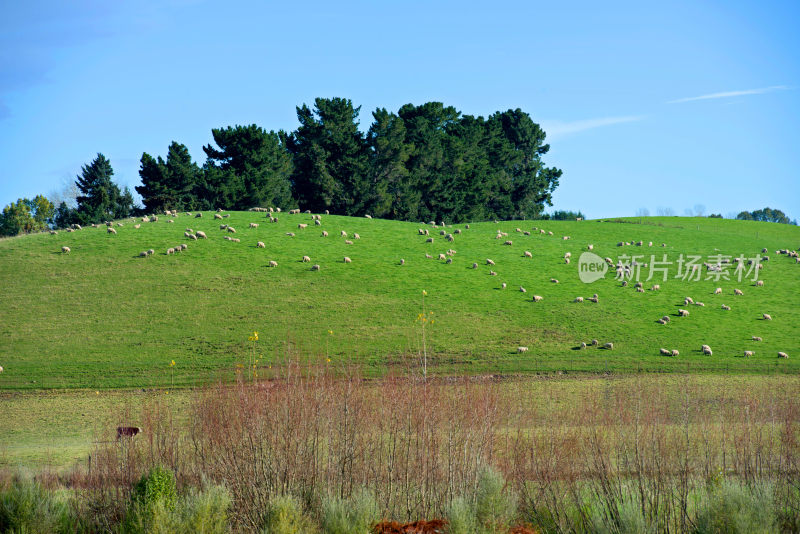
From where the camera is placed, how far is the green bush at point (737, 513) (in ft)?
40.1

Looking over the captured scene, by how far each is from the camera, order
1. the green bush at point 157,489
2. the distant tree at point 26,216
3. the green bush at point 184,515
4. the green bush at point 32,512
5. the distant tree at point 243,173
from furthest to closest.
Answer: the distant tree at point 26,216
the distant tree at point 243,173
the green bush at point 32,512
the green bush at point 157,489
the green bush at point 184,515

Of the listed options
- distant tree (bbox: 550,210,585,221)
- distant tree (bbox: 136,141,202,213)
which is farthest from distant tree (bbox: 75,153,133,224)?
distant tree (bbox: 550,210,585,221)

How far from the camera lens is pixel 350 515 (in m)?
13.6

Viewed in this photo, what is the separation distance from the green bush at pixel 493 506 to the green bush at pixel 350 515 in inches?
80.3

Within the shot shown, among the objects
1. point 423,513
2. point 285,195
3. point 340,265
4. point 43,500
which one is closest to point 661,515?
point 423,513

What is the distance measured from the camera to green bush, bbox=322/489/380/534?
13.4m

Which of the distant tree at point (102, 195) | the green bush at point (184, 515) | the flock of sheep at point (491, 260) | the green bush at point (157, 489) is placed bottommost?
the green bush at point (184, 515)

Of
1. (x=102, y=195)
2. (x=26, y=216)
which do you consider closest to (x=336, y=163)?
(x=102, y=195)

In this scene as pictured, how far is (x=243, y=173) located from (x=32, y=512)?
69977 mm

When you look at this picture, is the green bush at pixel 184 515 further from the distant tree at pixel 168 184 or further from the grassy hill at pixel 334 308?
the distant tree at pixel 168 184

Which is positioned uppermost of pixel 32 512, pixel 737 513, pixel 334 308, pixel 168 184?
pixel 168 184

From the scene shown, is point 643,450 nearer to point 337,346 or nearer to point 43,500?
point 43,500

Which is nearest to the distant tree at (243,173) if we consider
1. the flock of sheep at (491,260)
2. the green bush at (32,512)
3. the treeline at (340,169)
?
the treeline at (340,169)

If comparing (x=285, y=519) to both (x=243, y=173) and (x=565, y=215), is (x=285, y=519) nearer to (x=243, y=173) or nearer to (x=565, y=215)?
(x=243, y=173)
